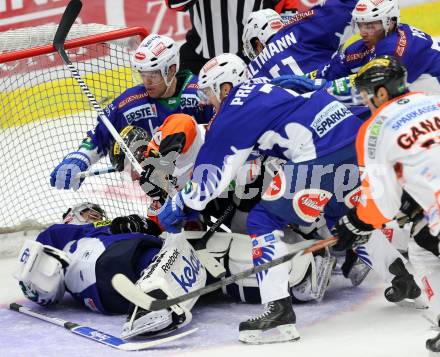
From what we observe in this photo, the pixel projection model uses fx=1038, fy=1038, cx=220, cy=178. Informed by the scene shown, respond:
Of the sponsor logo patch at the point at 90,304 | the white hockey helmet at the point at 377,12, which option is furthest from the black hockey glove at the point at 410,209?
the white hockey helmet at the point at 377,12

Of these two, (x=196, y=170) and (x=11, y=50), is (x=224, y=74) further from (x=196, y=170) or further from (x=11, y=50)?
(x=11, y=50)

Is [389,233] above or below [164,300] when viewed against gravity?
below

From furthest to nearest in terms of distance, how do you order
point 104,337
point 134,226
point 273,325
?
point 134,226 < point 104,337 < point 273,325

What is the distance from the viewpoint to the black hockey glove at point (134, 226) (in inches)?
162

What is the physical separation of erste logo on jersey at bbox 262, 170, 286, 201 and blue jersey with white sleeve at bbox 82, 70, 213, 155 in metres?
1.00

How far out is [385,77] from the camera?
303 cm

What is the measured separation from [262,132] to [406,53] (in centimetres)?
111

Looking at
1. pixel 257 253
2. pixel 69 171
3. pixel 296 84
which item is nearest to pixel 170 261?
pixel 257 253

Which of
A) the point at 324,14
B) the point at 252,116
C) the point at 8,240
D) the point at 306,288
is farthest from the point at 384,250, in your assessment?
the point at 8,240

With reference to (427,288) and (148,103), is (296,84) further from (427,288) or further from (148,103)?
(427,288)

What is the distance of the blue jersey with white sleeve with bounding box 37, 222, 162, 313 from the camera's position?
387 cm

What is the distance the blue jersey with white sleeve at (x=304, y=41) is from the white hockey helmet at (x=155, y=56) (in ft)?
1.60

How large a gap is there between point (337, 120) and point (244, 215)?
73cm

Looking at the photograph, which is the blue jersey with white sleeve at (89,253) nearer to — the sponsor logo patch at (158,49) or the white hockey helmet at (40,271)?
the white hockey helmet at (40,271)
